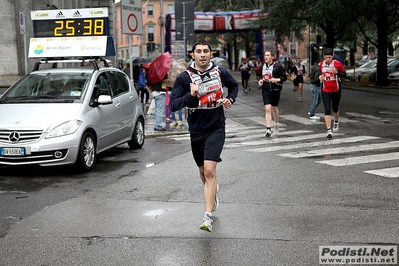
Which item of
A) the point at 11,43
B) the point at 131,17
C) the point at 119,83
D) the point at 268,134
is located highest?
the point at 131,17

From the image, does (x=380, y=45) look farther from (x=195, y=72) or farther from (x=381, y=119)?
(x=195, y=72)

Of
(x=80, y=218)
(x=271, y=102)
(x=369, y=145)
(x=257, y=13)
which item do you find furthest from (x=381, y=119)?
(x=257, y=13)

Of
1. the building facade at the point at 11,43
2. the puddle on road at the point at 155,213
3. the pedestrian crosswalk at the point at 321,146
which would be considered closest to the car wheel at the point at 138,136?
the pedestrian crosswalk at the point at 321,146

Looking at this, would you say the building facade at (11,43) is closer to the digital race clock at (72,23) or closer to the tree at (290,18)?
the digital race clock at (72,23)

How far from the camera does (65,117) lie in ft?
32.9

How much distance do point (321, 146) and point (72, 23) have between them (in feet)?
18.2

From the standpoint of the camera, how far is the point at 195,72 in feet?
22.2

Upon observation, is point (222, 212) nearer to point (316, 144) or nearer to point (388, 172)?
point (388, 172)

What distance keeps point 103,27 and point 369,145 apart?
575 centimetres

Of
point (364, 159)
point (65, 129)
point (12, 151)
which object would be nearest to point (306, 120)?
point (364, 159)

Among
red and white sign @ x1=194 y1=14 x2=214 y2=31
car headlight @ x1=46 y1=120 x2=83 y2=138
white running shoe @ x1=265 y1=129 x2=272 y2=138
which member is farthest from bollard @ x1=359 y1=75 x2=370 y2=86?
car headlight @ x1=46 y1=120 x2=83 y2=138

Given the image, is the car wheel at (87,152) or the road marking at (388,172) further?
the car wheel at (87,152)

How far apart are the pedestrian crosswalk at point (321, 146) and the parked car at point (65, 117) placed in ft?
8.72

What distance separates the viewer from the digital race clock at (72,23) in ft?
A: 42.5
